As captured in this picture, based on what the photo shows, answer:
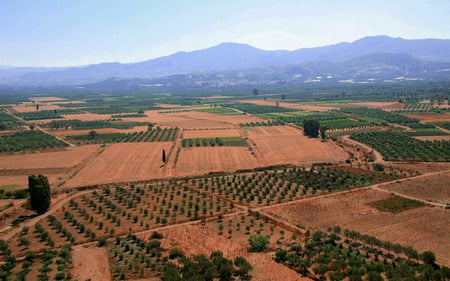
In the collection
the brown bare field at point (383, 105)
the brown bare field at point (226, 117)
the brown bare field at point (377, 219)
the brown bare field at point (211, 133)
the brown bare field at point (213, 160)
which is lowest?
the brown bare field at point (377, 219)

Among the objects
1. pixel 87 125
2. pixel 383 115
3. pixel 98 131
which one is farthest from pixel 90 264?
pixel 383 115

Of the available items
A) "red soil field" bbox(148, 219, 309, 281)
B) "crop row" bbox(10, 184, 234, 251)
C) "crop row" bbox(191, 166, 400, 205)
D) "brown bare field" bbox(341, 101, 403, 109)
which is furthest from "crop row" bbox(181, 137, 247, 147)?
"brown bare field" bbox(341, 101, 403, 109)

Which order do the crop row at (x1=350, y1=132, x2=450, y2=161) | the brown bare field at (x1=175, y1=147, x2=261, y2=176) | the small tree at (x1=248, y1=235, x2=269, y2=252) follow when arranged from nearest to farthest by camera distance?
the small tree at (x1=248, y1=235, x2=269, y2=252)
the brown bare field at (x1=175, y1=147, x2=261, y2=176)
the crop row at (x1=350, y1=132, x2=450, y2=161)

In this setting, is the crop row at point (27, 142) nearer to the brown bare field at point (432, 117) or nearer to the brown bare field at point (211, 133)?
the brown bare field at point (211, 133)

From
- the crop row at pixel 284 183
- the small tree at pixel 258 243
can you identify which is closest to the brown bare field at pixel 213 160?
the crop row at pixel 284 183

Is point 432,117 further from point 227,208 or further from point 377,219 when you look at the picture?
point 227,208

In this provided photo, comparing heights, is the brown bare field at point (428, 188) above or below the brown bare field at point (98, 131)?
below

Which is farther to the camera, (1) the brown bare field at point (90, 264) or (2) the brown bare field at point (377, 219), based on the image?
(2) the brown bare field at point (377, 219)

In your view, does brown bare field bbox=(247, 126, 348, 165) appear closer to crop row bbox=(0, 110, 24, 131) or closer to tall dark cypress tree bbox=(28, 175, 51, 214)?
tall dark cypress tree bbox=(28, 175, 51, 214)
